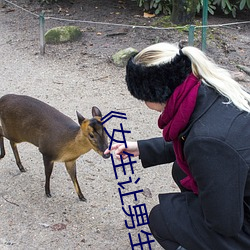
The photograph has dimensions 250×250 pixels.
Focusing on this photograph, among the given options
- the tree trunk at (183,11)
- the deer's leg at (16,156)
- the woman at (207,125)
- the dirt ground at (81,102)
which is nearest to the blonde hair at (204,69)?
the woman at (207,125)

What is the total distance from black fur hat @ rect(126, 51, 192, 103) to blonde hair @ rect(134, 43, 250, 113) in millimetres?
23

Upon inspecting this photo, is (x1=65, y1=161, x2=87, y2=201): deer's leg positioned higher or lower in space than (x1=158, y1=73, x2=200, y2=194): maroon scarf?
lower

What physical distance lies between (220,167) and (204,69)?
418 mm

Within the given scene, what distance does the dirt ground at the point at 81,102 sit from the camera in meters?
3.23

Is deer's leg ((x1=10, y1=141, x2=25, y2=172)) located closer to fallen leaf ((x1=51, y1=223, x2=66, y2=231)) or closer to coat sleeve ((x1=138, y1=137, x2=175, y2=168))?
fallen leaf ((x1=51, y1=223, x2=66, y2=231))

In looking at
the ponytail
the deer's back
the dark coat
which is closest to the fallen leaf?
the deer's back

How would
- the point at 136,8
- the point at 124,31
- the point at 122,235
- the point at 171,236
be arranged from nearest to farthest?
1. the point at 171,236
2. the point at 122,235
3. the point at 124,31
4. the point at 136,8

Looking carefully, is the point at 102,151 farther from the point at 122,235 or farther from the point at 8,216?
the point at 8,216

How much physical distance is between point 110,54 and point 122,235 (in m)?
3.63

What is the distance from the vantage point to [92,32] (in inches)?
281

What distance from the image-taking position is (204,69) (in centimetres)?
207

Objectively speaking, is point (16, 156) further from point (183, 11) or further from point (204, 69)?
point (183, 11)

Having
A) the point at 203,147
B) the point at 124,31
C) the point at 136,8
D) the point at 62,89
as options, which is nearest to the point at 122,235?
the point at 203,147

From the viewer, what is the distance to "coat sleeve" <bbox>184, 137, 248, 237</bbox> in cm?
196
